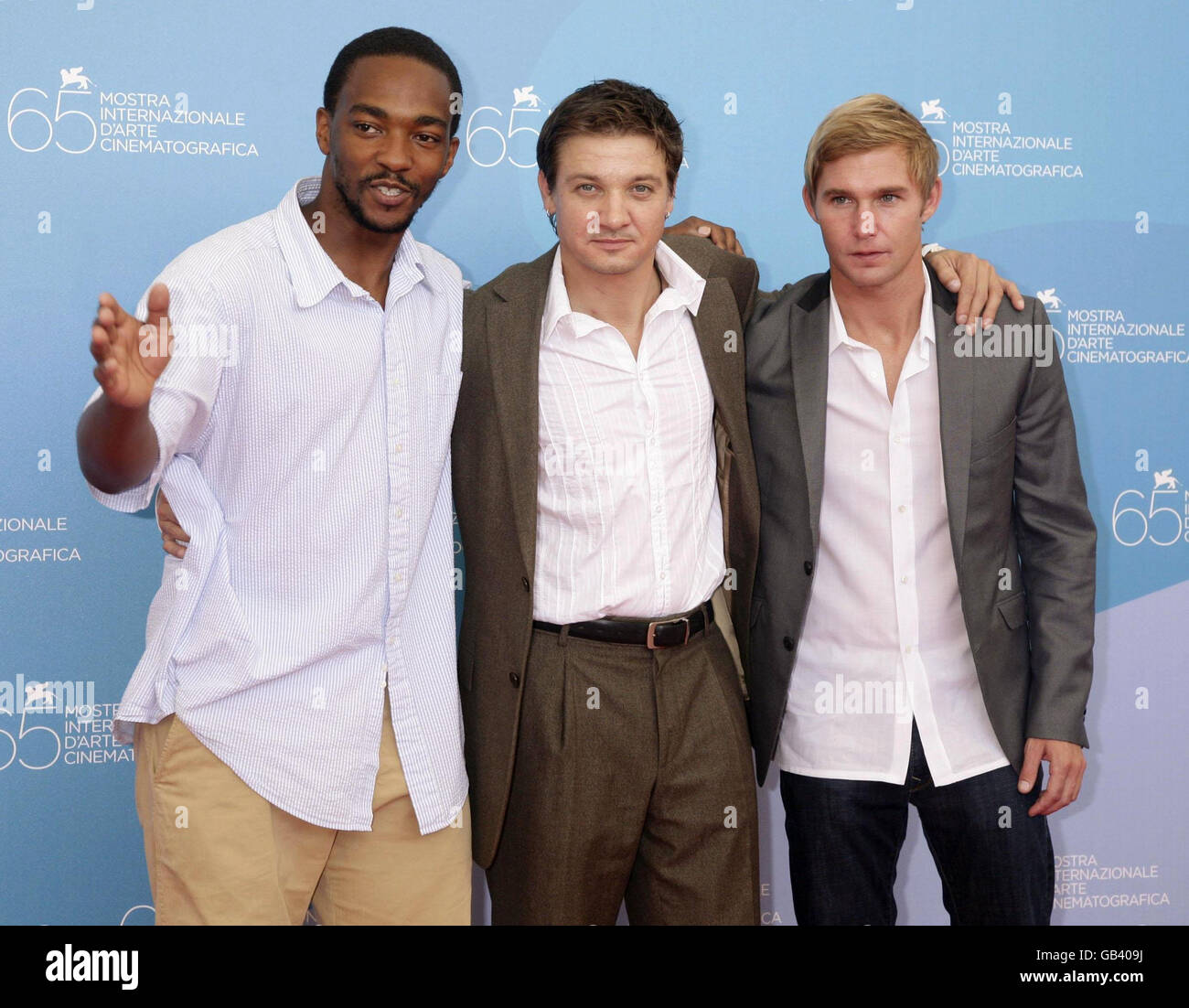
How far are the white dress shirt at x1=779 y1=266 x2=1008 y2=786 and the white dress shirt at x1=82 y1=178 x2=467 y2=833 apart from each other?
880 millimetres

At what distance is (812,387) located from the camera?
8.05 feet

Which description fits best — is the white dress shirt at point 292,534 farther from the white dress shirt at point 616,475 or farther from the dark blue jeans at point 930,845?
the dark blue jeans at point 930,845

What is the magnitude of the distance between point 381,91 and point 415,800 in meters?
A: 1.39

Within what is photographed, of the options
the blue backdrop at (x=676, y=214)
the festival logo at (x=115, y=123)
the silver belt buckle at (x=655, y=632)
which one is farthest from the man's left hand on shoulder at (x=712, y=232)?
the festival logo at (x=115, y=123)

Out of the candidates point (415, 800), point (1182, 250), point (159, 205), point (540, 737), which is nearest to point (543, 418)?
point (540, 737)

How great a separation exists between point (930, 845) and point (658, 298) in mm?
1343

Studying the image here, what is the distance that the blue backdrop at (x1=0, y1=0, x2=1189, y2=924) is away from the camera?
2906 mm

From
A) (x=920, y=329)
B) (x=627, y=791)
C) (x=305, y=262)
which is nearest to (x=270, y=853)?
(x=627, y=791)

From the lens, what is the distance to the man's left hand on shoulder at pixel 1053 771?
2.42 metres

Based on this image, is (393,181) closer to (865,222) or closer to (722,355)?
(722,355)

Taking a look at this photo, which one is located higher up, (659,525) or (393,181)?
(393,181)

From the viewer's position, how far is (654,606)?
235 centimetres

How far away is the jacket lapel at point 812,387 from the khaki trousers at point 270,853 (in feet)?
3.25

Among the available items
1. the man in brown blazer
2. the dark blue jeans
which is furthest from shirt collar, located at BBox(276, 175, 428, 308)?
the dark blue jeans
